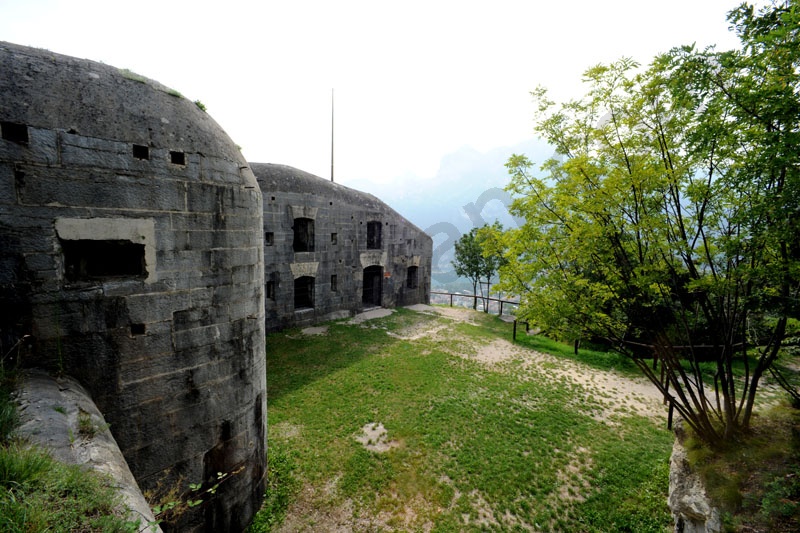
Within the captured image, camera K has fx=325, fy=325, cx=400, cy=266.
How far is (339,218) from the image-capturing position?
15211 millimetres

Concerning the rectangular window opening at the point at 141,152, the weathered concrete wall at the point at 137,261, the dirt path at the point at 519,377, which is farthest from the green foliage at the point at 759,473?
the rectangular window opening at the point at 141,152

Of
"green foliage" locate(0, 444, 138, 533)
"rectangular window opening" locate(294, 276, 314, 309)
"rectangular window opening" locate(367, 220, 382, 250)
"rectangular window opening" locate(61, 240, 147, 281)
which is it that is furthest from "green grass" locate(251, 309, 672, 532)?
"rectangular window opening" locate(367, 220, 382, 250)

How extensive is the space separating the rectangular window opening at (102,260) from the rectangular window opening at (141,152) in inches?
37.2

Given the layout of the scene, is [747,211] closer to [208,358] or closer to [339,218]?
[208,358]

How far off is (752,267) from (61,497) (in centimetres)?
698

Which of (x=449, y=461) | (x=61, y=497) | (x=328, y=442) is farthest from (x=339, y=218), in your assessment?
(x=61, y=497)

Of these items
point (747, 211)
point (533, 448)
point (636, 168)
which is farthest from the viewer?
point (533, 448)

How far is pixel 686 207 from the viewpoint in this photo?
5.12m

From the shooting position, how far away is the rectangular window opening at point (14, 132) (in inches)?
117

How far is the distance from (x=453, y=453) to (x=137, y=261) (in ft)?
20.2

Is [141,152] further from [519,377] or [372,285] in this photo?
[372,285]

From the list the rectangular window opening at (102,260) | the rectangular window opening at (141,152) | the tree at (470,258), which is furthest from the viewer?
the tree at (470,258)

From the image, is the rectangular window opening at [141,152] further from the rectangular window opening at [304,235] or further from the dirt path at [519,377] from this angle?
the rectangular window opening at [304,235]

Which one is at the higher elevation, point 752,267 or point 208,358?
point 752,267
